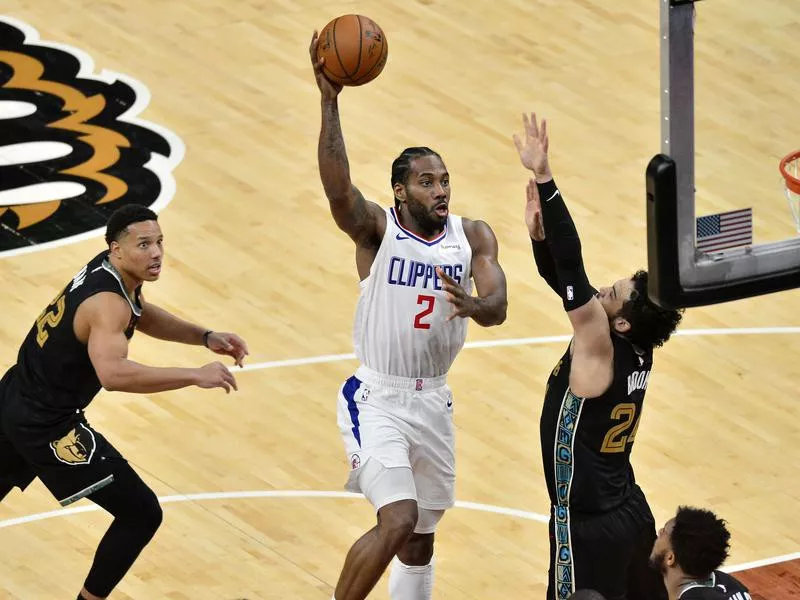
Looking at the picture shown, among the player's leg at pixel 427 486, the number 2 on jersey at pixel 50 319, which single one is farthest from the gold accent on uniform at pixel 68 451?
the player's leg at pixel 427 486

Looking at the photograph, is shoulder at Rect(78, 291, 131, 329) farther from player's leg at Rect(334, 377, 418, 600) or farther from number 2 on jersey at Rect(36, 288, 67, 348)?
player's leg at Rect(334, 377, 418, 600)

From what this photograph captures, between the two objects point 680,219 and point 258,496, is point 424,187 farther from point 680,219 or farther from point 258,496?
point 258,496

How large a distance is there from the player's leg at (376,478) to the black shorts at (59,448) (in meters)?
1.18

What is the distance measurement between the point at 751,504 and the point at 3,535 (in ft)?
13.9

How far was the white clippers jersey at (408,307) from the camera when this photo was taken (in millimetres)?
9047

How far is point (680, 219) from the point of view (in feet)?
23.2

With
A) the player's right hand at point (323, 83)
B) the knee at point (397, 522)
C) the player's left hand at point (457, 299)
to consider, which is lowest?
the knee at point (397, 522)

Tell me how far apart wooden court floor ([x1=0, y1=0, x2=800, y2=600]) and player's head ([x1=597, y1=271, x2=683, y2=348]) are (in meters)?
0.54

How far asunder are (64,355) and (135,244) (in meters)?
0.63

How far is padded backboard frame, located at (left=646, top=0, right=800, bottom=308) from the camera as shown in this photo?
695 centimetres

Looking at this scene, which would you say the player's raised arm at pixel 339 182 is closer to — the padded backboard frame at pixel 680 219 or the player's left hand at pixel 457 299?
the player's left hand at pixel 457 299

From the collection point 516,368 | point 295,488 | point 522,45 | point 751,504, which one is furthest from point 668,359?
point 522,45

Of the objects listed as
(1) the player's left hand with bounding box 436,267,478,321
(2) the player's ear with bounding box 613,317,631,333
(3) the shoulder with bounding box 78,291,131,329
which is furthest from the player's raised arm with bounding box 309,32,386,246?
(2) the player's ear with bounding box 613,317,631,333

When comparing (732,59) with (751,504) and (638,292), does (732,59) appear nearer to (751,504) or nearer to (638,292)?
(751,504)
